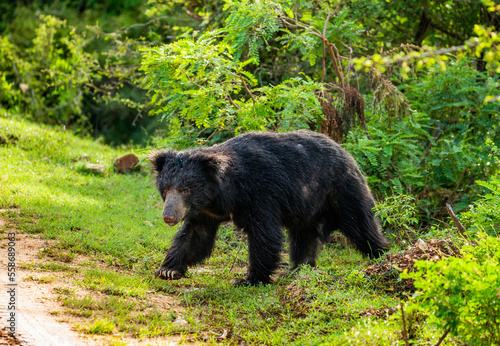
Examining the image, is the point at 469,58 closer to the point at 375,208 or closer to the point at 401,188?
the point at 401,188

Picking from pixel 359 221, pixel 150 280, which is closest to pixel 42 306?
pixel 150 280

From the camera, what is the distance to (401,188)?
684cm

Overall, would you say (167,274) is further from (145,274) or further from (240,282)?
(240,282)

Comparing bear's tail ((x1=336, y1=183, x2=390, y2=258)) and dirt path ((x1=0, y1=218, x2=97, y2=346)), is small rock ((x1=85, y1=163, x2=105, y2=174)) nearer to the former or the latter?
dirt path ((x1=0, y1=218, x2=97, y2=346))

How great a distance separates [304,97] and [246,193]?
1750mm

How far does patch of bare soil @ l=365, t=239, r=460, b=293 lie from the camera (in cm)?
464

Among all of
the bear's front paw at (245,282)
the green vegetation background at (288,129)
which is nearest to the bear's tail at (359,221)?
the green vegetation background at (288,129)

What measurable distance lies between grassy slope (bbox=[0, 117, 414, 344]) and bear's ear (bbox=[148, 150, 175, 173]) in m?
1.11

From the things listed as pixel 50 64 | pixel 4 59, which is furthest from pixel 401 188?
pixel 4 59

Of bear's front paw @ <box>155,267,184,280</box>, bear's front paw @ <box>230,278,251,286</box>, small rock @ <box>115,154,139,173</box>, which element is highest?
small rock @ <box>115,154,139,173</box>

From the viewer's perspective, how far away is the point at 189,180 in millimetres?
5070

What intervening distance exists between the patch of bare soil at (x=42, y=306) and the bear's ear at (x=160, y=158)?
1214 mm

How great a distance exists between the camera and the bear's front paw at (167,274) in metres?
5.31

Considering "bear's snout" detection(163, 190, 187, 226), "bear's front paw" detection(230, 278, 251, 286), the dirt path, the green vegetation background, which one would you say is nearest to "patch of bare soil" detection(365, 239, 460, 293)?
the green vegetation background
